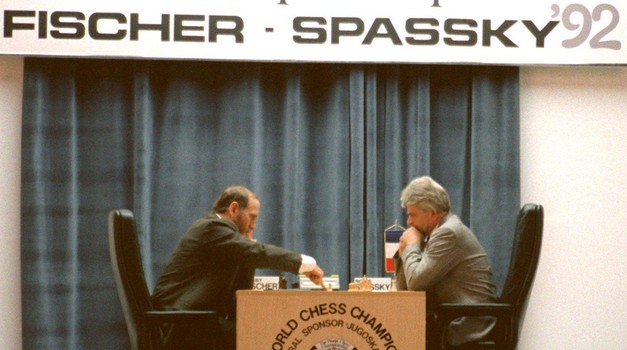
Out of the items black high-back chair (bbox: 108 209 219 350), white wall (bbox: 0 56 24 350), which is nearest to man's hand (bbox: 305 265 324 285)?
black high-back chair (bbox: 108 209 219 350)

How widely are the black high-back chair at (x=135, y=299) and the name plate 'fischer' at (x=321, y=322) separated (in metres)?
0.14

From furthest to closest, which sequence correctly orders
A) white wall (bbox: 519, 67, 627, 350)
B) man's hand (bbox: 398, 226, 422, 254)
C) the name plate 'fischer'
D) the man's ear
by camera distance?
white wall (bbox: 519, 67, 627, 350)
the man's ear
man's hand (bbox: 398, 226, 422, 254)
the name plate 'fischer'

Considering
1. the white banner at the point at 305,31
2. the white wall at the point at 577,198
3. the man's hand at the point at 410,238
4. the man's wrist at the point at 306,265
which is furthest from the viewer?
the white wall at the point at 577,198

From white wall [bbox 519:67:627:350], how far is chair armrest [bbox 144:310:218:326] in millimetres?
2253

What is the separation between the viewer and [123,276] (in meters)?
3.26

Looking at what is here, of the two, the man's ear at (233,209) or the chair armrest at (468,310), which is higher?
the man's ear at (233,209)

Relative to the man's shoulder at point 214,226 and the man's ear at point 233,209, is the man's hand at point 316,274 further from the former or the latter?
the man's ear at point 233,209

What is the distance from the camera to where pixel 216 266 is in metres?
3.67

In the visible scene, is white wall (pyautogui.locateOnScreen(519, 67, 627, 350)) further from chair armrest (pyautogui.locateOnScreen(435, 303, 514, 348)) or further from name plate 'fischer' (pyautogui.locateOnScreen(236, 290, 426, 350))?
name plate 'fischer' (pyautogui.locateOnScreen(236, 290, 426, 350))

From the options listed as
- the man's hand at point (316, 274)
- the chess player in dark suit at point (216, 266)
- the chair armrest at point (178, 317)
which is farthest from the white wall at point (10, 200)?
the man's hand at point (316, 274)

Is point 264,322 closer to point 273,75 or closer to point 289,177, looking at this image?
point 289,177

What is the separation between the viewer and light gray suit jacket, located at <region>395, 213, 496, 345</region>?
3.47 metres

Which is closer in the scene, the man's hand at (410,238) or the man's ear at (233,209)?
the man's hand at (410,238)

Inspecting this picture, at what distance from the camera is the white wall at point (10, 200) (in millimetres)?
4812
